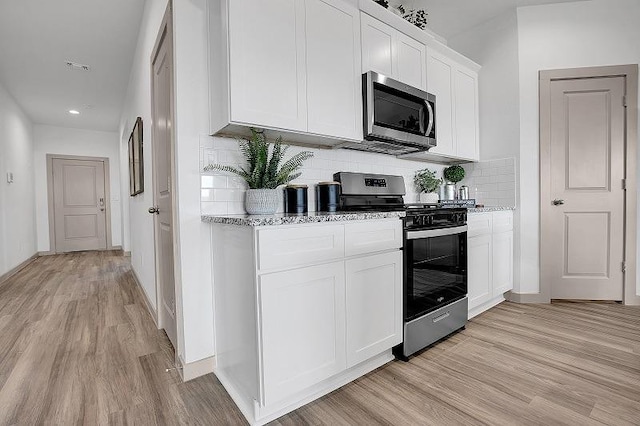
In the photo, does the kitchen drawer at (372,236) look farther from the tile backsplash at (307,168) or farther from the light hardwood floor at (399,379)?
the light hardwood floor at (399,379)

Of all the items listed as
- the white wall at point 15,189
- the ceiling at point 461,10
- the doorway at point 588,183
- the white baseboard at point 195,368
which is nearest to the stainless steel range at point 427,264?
the white baseboard at point 195,368

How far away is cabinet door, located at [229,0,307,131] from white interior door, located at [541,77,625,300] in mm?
2578

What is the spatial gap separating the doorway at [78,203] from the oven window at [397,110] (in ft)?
23.5

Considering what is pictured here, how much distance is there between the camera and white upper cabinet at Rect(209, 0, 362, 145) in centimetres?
154

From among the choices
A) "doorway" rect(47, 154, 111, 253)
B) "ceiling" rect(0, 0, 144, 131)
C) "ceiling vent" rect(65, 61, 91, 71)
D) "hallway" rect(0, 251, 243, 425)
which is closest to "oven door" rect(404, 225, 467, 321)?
"hallway" rect(0, 251, 243, 425)

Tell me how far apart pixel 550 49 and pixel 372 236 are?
2.82 metres

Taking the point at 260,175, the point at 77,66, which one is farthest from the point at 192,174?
the point at 77,66

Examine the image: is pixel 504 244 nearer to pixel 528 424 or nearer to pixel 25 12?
pixel 528 424

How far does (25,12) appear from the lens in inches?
113

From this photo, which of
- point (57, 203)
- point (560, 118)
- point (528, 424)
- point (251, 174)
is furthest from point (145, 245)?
point (57, 203)

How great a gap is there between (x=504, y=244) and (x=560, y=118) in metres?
1.32

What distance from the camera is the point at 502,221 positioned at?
9.29 ft

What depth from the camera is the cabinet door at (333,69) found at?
1.82 meters

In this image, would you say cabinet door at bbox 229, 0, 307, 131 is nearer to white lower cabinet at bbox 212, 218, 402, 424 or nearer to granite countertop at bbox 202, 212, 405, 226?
granite countertop at bbox 202, 212, 405, 226
